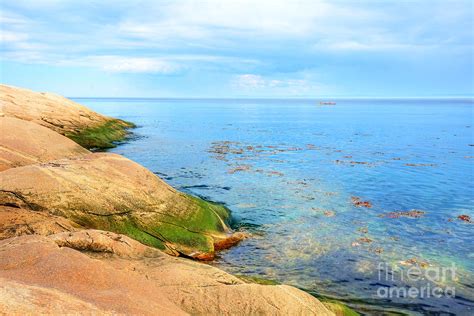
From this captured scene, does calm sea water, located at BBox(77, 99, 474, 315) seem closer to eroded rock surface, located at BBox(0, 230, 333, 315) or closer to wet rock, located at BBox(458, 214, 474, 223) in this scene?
wet rock, located at BBox(458, 214, 474, 223)

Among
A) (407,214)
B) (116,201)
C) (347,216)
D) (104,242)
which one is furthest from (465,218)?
(104,242)

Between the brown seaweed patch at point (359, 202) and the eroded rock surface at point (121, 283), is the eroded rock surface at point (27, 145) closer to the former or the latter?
the eroded rock surface at point (121, 283)

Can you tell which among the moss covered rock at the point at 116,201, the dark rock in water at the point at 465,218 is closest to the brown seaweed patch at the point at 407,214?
the dark rock in water at the point at 465,218

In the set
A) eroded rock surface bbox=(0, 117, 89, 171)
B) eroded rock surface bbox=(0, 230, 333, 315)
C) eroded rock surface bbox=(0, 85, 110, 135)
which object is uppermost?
eroded rock surface bbox=(0, 85, 110, 135)

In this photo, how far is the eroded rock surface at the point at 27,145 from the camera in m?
19.4

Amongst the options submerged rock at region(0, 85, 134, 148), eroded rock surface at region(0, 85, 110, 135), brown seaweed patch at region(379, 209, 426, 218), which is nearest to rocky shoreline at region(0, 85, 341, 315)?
brown seaweed patch at region(379, 209, 426, 218)

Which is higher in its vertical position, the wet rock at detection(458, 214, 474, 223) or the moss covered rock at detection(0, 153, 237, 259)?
the moss covered rock at detection(0, 153, 237, 259)

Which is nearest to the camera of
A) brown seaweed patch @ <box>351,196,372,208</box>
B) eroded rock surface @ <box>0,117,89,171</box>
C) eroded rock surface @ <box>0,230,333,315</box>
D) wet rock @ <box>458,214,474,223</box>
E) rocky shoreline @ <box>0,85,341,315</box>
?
eroded rock surface @ <box>0,230,333,315</box>

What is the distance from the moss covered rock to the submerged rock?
27.0 meters

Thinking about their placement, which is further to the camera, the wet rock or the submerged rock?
the submerged rock

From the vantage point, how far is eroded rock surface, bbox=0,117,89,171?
19422 millimetres

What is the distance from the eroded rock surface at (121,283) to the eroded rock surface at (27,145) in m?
10.8

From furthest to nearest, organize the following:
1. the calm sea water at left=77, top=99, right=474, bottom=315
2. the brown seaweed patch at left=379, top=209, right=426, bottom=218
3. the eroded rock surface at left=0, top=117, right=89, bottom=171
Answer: the brown seaweed patch at left=379, top=209, right=426, bottom=218, the eroded rock surface at left=0, top=117, right=89, bottom=171, the calm sea water at left=77, top=99, right=474, bottom=315

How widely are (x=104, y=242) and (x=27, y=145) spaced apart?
45.8ft
